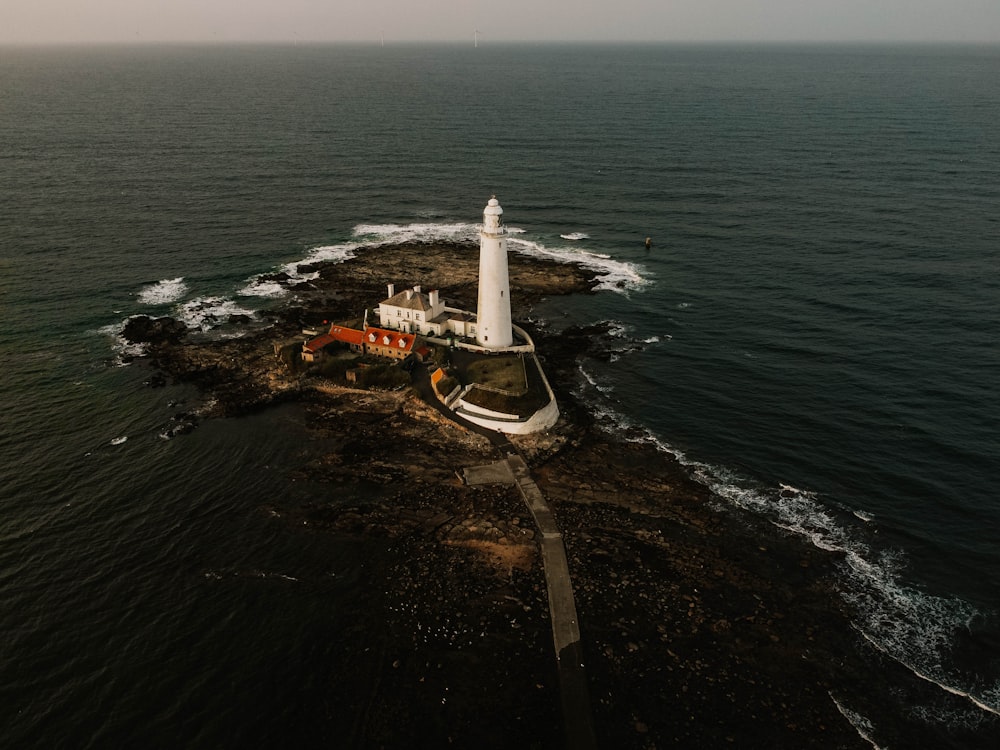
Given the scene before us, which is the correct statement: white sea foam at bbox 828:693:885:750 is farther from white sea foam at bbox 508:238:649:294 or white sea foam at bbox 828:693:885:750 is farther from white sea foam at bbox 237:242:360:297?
white sea foam at bbox 237:242:360:297

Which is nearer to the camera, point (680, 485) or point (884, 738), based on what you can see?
point (884, 738)

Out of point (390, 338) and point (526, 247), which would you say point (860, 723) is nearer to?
point (390, 338)

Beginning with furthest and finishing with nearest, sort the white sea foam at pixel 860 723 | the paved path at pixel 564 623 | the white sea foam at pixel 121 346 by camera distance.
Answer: the white sea foam at pixel 121 346, the paved path at pixel 564 623, the white sea foam at pixel 860 723

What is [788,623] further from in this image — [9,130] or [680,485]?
[9,130]

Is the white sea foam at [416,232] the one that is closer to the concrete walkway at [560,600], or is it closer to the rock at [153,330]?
the rock at [153,330]

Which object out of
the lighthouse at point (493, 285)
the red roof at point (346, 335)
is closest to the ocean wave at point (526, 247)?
the lighthouse at point (493, 285)

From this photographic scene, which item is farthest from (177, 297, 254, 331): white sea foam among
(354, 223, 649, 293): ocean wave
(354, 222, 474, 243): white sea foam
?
(354, 222, 474, 243): white sea foam

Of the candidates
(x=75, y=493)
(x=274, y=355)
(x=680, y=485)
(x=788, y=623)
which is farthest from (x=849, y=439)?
(x=75, y=493)
